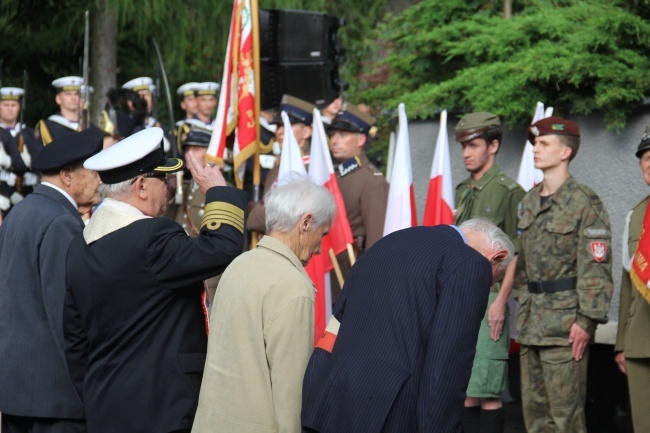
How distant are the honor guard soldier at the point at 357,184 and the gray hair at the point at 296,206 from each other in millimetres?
3668

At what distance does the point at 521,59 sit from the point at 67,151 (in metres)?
4.96

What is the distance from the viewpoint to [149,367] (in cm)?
436

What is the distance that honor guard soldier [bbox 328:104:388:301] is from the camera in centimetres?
824

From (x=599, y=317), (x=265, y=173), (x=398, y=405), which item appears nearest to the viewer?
(x=398, y=405)

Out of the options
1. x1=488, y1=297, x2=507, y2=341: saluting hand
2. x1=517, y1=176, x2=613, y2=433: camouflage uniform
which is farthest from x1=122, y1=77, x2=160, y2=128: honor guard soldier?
x1=517, y1=176, x2=613, y2=433: camouflage uniform

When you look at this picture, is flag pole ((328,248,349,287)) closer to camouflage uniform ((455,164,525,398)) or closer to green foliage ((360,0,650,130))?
camouflage uniform ((455,164,525,398))

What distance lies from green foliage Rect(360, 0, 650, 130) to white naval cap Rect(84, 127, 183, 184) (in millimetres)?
4502

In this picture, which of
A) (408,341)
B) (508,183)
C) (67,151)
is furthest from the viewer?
(508,183)

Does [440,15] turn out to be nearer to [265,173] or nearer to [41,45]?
[265,173]

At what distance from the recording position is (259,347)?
4.20m

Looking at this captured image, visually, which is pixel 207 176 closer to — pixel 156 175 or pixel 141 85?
pixel 156 175

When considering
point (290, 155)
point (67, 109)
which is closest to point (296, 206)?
point (290, 155)

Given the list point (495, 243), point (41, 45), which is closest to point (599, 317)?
point (495, 243)

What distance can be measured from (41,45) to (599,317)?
1222 centimetres
